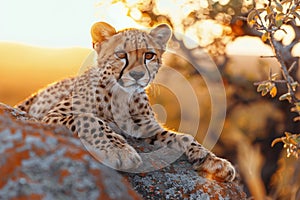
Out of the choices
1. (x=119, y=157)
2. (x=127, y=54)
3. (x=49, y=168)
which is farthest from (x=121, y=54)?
(x=49, y=168)

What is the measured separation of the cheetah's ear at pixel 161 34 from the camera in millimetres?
3623

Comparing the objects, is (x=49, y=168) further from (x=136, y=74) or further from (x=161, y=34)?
(x=161, y=34)

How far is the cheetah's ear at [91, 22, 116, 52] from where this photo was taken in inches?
137

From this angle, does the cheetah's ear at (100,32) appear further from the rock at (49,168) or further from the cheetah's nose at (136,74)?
the rock at (49,168)

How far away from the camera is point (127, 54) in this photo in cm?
329

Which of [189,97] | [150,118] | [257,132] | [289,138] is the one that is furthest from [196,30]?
[150,118]

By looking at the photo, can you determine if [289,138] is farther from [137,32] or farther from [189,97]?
[137,32]

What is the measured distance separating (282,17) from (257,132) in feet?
20.8

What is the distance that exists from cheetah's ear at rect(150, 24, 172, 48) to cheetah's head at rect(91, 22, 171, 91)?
0.09 ft

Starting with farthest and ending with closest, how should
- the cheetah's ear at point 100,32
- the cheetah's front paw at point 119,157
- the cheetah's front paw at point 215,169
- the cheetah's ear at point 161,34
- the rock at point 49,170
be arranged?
the cheetah's ear at point 161,34
the cheetah's ear at point 100,32
the cheetah's front paw at point 215,169
the cheetah's front paw at point 119,157
the rock at point 49,170

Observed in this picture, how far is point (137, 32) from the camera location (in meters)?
3.47

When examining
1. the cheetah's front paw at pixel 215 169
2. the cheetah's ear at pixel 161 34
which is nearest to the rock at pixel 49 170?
the cheetah's front paw at pixel 215 169

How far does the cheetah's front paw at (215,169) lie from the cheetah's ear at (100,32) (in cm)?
98

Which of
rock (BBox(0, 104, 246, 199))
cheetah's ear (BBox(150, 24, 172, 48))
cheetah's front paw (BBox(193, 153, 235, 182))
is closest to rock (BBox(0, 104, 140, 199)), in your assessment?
rock (BBox(0, 104, 246, 199))
